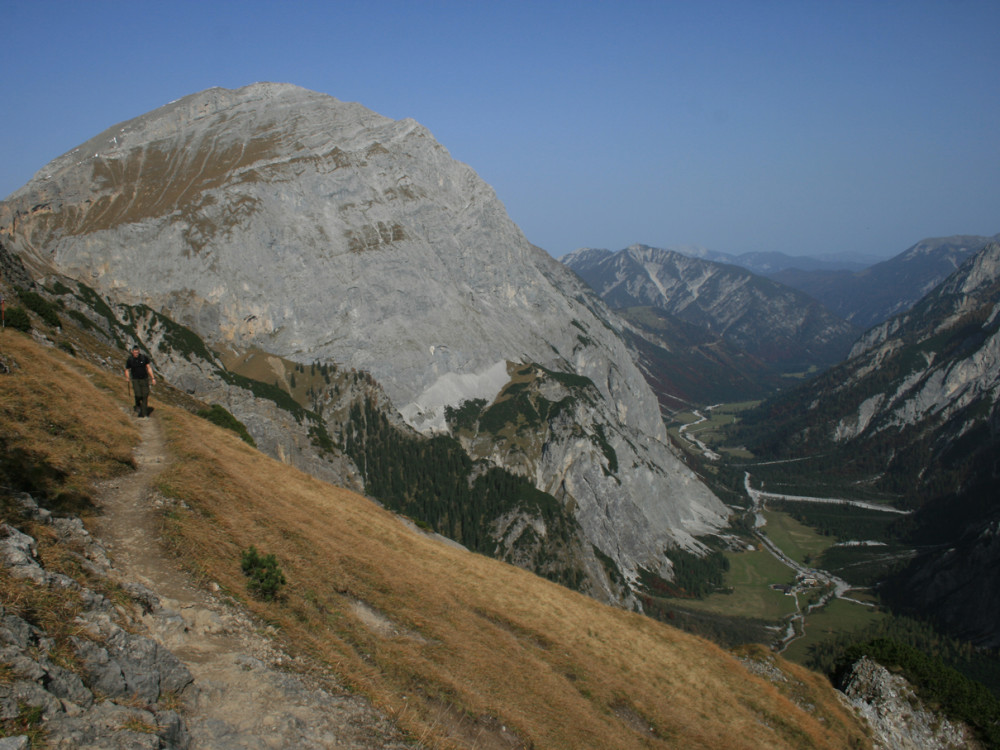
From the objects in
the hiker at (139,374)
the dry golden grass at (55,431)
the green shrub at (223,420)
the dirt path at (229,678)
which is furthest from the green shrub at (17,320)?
the dirt path at (229,678)

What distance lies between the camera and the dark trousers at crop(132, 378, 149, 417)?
104ft

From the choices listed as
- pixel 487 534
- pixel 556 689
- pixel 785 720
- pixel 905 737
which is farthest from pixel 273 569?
pixel 487 534

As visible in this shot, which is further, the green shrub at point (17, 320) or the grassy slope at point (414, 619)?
the green shrub at point (17, 320)

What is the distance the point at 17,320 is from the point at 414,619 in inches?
1514

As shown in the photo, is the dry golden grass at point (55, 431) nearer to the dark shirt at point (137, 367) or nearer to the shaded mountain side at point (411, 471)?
the dark shirt at point (137, 367)

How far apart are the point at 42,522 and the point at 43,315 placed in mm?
46594

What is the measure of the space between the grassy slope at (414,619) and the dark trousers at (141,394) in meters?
0.82

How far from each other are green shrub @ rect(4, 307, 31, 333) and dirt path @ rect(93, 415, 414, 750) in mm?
30317

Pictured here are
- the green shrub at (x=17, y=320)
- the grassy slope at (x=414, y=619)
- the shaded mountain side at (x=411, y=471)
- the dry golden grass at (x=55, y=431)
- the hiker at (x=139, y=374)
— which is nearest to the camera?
the grassy slope at (x=414, y=619)

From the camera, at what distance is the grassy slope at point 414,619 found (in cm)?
1891

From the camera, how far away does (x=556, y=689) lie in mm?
23469

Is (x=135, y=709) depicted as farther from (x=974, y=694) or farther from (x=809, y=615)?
(x=809, y=615)

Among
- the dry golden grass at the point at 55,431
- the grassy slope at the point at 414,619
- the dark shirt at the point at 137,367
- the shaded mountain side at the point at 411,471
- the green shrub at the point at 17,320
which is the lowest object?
the shaded mountain side at the point at 411,471

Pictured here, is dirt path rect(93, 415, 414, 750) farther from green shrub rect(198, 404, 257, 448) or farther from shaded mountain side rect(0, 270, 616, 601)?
shaded mountain side rect(0, 270, 616, 601)
